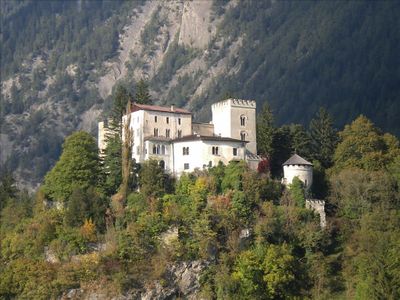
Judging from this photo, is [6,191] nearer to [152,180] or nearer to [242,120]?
[152,180]

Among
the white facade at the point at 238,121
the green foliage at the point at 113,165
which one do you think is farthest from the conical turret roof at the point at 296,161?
the green foliage at the point at 113,165

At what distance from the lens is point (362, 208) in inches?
3656

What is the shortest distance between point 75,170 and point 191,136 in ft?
39.7

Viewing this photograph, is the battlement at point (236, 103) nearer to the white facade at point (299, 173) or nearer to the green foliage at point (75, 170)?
the white facade at point (299, 173)

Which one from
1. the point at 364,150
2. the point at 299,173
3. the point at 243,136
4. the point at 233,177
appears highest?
the point at 243,136

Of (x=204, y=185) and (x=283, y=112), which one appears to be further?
(x=283, y=112)

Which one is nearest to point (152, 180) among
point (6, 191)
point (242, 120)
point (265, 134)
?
point (242, 120)

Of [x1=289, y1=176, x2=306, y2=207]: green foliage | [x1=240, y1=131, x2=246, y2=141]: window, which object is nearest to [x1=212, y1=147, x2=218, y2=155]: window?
[x1=240, y1=131, x2=246, y2=141]: window

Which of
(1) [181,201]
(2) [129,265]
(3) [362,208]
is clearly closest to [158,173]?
(1) [181,201]

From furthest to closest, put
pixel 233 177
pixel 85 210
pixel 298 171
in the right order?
pixel 298 171, pixel 233 177, pixel 85 210

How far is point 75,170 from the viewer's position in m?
95.2

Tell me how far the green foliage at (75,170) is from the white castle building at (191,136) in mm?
4766

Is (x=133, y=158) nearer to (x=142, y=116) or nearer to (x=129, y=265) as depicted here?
(x=142, y=116)

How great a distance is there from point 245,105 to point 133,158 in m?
13.0
